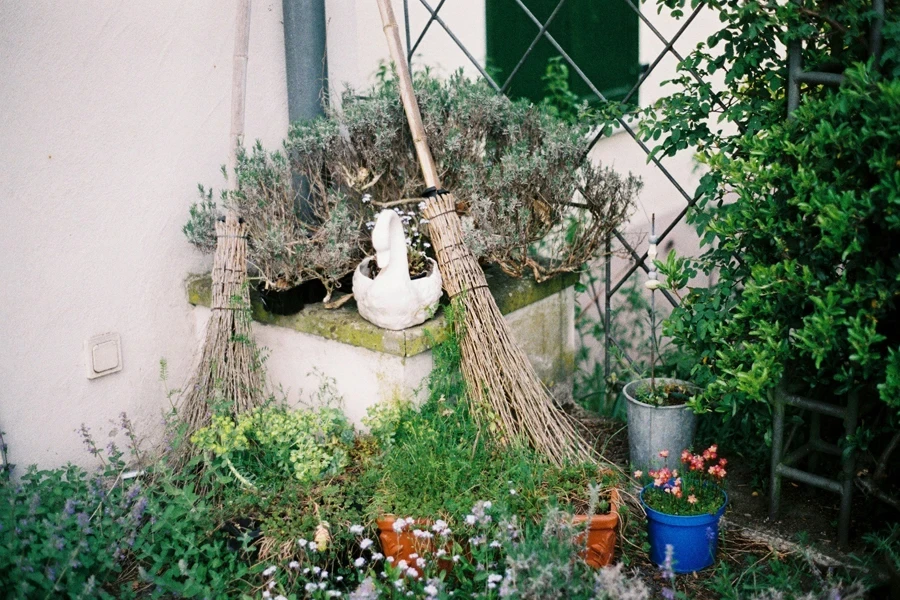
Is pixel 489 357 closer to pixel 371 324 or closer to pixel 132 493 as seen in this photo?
pixel 371 324

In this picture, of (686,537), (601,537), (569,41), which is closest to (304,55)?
(569,41)

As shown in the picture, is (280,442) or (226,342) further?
(226,342)

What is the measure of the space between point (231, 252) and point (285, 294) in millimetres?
242

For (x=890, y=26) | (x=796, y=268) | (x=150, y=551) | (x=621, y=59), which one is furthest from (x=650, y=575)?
(x=621, y=59)

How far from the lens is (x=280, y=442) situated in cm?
284

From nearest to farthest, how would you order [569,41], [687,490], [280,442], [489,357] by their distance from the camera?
[687,490] → [280,442] → [489,357] → [569,41]

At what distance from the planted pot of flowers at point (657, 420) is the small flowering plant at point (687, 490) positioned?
16 cm

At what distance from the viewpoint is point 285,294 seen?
3092 mm

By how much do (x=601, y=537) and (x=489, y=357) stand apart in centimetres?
74

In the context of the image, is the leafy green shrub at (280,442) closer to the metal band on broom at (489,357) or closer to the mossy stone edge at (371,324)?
the mossy stone edge at (371,324)

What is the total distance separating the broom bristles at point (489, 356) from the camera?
297 centimetres

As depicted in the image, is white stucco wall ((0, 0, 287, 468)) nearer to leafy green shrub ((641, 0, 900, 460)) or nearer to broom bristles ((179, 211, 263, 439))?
broom bristles ((179, 211, 263, 439))

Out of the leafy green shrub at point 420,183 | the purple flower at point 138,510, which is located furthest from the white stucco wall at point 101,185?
the purple flower at point 138,510

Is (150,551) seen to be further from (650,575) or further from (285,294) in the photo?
(650,575)
